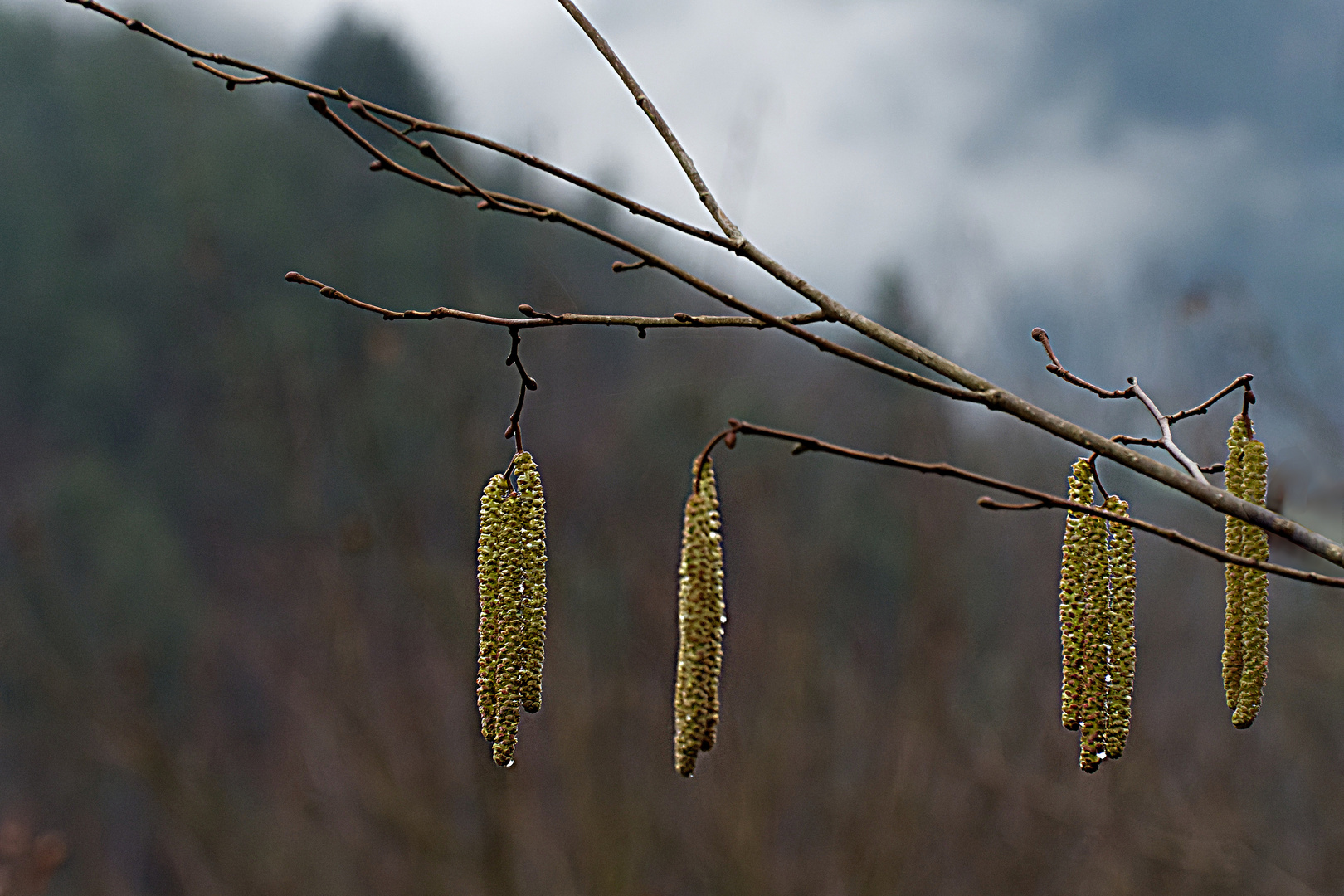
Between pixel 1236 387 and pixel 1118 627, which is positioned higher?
pixel 1236 387

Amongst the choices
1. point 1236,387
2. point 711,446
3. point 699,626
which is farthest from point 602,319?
point 1236,387

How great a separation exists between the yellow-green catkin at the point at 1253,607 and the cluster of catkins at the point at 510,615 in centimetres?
62

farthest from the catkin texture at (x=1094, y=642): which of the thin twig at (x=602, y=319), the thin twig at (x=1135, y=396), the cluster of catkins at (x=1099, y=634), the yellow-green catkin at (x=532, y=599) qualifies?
the yellow-green catkin at (x=532, y=599)

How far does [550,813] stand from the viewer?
5910mm

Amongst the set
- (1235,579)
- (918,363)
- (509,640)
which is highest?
(918,363)

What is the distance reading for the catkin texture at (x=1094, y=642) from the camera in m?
0.87

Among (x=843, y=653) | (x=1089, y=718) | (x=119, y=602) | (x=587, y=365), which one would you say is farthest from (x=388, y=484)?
(x=119, y=602)

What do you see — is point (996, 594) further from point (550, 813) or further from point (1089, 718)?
point (1089, 718)

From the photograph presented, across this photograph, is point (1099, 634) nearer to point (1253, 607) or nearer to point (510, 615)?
point (1253, 607)

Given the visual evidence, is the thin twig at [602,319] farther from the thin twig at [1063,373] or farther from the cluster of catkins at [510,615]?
the thin twig at [1063,373]

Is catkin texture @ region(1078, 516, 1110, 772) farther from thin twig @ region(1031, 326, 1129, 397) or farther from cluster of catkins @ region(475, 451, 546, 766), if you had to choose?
cluster of catkins @ region(475, 451, 546, 766)

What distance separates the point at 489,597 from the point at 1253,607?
674 millimetres

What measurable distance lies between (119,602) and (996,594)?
768 centimetres

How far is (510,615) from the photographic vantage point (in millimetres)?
856
